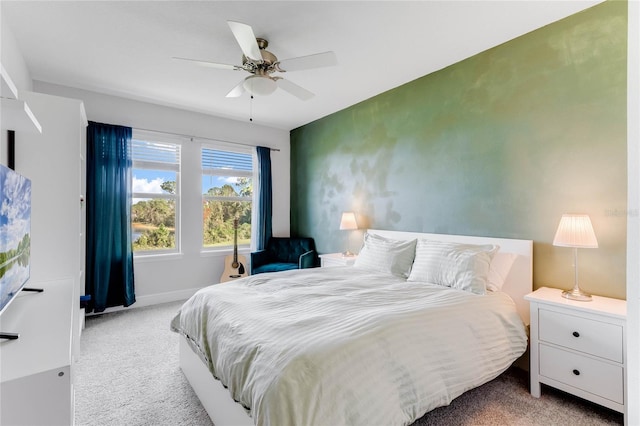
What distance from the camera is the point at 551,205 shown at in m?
2.38

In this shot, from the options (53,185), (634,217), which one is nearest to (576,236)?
(634,217)

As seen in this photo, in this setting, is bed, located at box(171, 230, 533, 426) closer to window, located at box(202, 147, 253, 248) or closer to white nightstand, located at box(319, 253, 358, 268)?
white nightstand, located at box(319, 253, 358, 268)

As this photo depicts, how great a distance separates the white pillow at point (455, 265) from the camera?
2.30 meters

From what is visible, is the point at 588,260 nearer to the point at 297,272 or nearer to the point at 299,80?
the point at 297,272

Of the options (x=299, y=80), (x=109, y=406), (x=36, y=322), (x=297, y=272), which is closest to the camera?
(x=36, y=322)

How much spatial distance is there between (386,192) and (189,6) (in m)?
2.63

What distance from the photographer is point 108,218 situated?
12.1ft

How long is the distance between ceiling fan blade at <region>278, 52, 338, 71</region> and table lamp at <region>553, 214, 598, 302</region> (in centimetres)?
195

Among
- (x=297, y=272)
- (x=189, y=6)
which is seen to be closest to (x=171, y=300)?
(x=297, y=272)

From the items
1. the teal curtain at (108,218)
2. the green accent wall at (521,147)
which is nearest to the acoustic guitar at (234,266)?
the teal curtain at (108,218)

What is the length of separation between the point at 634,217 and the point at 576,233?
1247 millimetres

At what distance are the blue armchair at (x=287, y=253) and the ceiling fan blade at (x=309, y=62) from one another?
2.75 metres

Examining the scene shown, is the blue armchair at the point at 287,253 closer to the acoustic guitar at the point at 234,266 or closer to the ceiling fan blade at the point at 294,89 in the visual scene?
the acoustic guitar at the point at 234,266

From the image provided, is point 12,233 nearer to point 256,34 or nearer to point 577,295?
point 256,34
